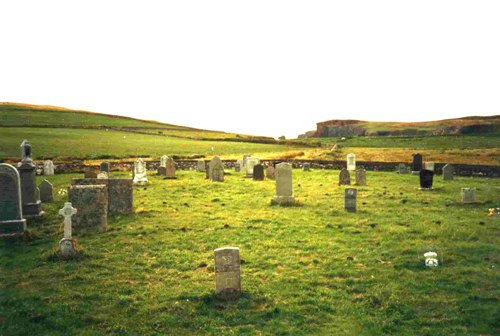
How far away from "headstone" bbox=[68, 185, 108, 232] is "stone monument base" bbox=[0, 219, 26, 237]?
1827 millimetres

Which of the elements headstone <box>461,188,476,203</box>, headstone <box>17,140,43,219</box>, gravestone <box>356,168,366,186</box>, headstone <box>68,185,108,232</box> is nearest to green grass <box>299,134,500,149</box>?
gravestone <box>356,168,366,186</box>

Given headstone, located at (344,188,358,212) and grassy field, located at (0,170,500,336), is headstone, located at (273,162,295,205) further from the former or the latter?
headstone, located at (344,188,358,212)

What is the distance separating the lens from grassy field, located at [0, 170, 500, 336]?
26.5 feet

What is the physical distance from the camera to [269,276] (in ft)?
33.9

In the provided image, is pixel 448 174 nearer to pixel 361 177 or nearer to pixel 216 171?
pixel 361 177

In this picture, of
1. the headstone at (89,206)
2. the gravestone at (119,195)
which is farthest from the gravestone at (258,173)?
the headstone at (89,206)

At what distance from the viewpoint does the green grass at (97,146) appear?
159ft

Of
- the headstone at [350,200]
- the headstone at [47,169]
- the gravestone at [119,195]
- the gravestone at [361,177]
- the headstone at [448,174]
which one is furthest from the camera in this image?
the headstone at [47,169]

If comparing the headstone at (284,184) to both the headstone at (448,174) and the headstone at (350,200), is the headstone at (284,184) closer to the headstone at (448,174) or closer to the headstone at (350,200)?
the headstone at (350,200)

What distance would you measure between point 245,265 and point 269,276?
919mm

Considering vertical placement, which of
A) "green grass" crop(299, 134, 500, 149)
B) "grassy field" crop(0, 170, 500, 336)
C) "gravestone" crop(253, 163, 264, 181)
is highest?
"green grass" crop(299, 134, 500, 149)

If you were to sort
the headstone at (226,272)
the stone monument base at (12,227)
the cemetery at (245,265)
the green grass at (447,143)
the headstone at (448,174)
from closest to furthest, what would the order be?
the cemetery at (245,265), the headstone at (226,272), the stone monument base at (12,227), the headstone at (448,174), the green grass at (447,143)

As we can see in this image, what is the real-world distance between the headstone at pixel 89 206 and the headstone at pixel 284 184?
804 cm

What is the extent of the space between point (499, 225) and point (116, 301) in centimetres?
1286
